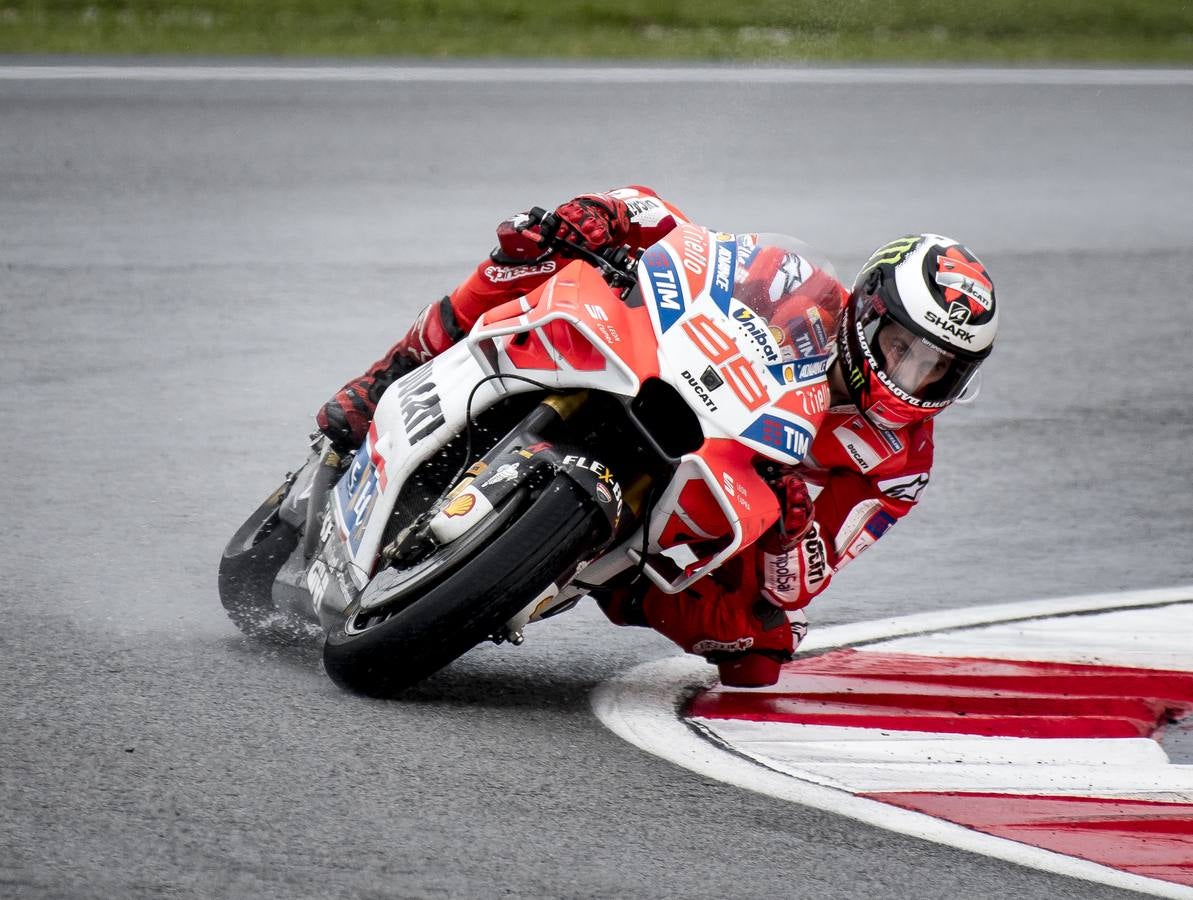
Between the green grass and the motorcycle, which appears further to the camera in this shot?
the green grass

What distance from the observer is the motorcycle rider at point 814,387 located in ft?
14.9

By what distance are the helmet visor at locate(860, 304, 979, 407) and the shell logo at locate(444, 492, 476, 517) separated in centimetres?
109

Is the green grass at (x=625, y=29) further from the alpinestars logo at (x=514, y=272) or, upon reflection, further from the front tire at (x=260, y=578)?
the alpinestars logo at (x=514, y=272)

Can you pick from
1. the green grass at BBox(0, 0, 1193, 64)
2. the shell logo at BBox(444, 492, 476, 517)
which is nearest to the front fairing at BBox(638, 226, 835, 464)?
the shell logo at BBox(444, 492, 476, 517)

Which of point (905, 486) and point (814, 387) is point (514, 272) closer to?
point (814, 387)

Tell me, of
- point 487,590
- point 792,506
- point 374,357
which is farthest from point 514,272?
point 374,357

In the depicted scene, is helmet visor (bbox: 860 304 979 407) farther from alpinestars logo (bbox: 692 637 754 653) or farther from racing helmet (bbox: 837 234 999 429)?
alpinestars logo (bbox: 692 637 754 653)

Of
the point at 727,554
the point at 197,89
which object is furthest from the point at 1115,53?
the point at 727,554

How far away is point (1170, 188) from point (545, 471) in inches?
418

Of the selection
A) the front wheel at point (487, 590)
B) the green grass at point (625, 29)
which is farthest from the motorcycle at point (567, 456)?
the green grass at point (625, 29)

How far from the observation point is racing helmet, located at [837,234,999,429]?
452 cm

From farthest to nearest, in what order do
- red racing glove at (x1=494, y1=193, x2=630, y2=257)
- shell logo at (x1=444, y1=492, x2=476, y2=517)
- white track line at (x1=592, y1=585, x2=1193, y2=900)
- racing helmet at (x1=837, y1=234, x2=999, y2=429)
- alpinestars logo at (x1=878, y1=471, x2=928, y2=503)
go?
alpinestars logo at (x1=878, y1=471, x2=928, y2=503) < red racing glove at (x1=494, y1=193, x2=630, y2=257) < racing helmet at (x1=837, y1=234, x2=999, y2=429) < shell logo at (x1=444, y1=492, x2=476, y2=517) < white track line at (x1=592, y1=585, x2=1193, y2=900)

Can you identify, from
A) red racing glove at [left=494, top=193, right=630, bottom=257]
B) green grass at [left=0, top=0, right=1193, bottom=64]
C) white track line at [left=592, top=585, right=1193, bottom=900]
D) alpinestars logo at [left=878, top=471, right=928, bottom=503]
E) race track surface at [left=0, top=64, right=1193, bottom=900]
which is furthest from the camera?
green grass at [left=0, top=0, right=1193, bottom=64]

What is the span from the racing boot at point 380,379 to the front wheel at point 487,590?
87cm
